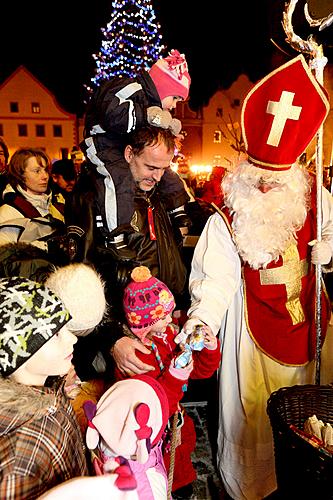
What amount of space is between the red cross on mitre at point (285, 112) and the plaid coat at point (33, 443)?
1592 millimetres

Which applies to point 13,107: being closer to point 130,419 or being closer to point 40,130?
point 40,130

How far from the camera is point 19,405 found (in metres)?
1.31

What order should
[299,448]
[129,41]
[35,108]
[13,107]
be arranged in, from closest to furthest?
[299,448], [129,41], [13,107], [35,108]

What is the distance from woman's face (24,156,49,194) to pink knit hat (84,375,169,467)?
2585 mm

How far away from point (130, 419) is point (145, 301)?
0.83 meters

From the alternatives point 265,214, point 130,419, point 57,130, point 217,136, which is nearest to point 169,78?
point 265,214

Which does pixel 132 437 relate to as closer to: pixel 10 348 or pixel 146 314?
pixel 10 348

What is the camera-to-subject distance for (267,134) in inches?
85.7

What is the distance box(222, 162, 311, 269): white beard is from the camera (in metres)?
2.30

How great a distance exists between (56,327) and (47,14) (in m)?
22.7

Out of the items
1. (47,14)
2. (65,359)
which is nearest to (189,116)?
(47,14)

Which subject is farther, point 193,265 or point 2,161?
point 2,161

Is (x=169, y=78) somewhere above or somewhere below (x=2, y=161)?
above

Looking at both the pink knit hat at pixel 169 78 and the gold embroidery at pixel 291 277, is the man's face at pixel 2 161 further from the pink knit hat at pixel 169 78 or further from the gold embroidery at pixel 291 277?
the gold embroidery at pixel 291 277
